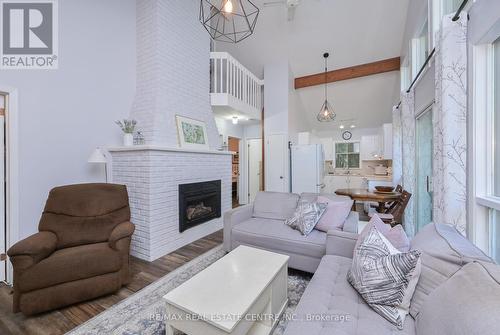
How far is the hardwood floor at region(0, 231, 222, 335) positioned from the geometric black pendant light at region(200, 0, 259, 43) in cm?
248

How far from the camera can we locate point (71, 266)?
5.74ft

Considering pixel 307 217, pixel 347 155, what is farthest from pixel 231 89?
pixel 347 155

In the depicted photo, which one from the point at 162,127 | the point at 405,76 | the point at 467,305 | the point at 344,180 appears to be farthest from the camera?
the point at 344,180

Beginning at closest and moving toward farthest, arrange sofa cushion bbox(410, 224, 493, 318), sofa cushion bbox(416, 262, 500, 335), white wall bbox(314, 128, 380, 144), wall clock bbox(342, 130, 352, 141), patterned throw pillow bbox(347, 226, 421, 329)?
sofa cushion bbox(416, 262, 500, 335) < sofa cushion bbox(410, 224, 493, 318) < patterned throw pillow bbox(347, 226, 421, 329) < white wall bbox(314, 128, 380, 144) < wall clock bbox(342, 130, 352, 141)

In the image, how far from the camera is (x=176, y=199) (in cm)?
298

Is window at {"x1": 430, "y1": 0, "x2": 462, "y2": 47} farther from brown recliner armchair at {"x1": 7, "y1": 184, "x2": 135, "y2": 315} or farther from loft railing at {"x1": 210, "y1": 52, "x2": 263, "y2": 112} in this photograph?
brown recliner armchair at {"x1": 7, "y1": 184, "x2": 135, "y2": 315}

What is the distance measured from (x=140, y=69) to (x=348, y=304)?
11.8ft

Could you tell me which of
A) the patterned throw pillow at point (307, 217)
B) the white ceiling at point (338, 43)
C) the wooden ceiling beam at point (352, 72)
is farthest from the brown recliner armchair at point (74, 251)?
the wooden ceiling beam at point (352, 72)

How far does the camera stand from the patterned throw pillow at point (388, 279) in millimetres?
1101

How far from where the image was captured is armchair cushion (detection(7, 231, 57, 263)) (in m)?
1.60

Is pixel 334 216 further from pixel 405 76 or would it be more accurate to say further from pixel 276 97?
pixel 276 97

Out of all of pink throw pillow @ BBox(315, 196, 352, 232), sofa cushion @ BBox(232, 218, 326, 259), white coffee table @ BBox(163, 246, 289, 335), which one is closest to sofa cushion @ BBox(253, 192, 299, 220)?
sofa cushion @ BBox(232, 218, 326, 259)

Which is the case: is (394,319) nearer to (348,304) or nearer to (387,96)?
(348,304)

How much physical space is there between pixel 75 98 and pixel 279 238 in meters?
2.96
